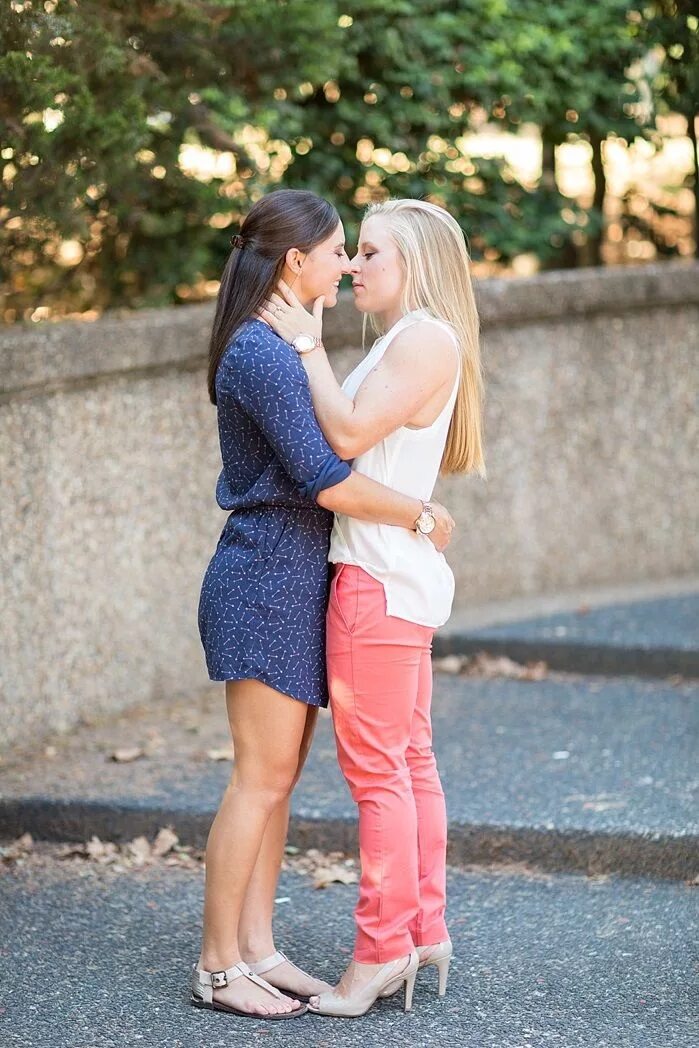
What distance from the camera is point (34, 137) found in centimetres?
480

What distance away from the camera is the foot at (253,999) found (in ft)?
11.0

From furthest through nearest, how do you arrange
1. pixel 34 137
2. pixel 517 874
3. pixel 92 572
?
pixel 92 572
pixel 34 137
pixel 517 874

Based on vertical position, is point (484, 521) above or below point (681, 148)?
A: below

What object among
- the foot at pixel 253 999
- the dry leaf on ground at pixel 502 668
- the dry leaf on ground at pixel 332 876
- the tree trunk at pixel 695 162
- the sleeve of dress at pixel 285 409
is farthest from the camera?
the tree trunk at pixel 695 162

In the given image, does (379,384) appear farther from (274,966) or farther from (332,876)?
(332,876)

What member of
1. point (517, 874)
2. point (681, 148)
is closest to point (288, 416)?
point (517, 874)

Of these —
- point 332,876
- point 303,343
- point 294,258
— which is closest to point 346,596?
point 303,343

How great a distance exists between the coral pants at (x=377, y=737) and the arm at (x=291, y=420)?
207 mm

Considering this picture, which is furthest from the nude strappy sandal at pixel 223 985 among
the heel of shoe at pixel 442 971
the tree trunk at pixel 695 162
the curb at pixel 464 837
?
the tree trunk at pixel 695 162

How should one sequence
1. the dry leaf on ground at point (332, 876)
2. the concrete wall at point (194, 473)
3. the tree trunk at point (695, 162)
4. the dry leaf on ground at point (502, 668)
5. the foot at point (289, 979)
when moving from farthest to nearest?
the tree trunk at point (695, 162), the dry leaf on ground at point (502, 668), the concrete wall at point (194, 473), the dry leaf on ground at point (332, 876), the foot at point (289, 979)

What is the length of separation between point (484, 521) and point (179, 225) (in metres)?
1.94

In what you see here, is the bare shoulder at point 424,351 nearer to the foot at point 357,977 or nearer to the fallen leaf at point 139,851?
the foot at point 357,977

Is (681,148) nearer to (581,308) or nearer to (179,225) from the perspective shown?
(581,308)

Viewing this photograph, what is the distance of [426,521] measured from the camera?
10.8 feet
